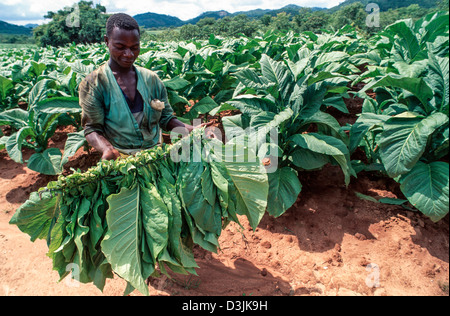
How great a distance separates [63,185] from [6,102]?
499cm

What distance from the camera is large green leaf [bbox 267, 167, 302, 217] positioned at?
237cm

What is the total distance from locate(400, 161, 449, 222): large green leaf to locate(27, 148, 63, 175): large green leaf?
362 cm

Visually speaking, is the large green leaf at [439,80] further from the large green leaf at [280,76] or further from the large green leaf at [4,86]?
the large green leaf at [4,86]

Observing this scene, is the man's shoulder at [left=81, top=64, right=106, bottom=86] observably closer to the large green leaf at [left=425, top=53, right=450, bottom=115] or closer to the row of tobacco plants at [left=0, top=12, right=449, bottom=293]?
the row of tobacco plants at [left=0, top=12, right=449, bottom=293]

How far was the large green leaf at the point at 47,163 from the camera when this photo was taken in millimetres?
3340

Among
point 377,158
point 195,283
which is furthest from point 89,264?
point 377,158

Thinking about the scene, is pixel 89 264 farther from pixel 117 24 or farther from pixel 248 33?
pixel 248 33

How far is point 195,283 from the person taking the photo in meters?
2.08

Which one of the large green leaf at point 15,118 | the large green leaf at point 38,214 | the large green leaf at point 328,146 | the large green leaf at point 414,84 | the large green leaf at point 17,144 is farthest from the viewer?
the large green leaf at point 15,118

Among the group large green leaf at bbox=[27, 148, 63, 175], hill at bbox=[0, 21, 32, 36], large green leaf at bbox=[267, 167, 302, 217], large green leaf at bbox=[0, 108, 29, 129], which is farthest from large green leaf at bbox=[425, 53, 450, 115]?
hill at bbox=[0, 21, 32, 36]

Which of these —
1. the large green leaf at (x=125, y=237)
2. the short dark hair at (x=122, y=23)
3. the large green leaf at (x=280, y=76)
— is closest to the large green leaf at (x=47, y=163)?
the short dark hair at (x=122, y=23)

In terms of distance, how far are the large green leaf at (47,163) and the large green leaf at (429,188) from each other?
3.62 m

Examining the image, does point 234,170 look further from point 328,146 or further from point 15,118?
point 15,118

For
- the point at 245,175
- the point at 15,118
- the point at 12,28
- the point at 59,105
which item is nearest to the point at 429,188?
the point at 245,175
